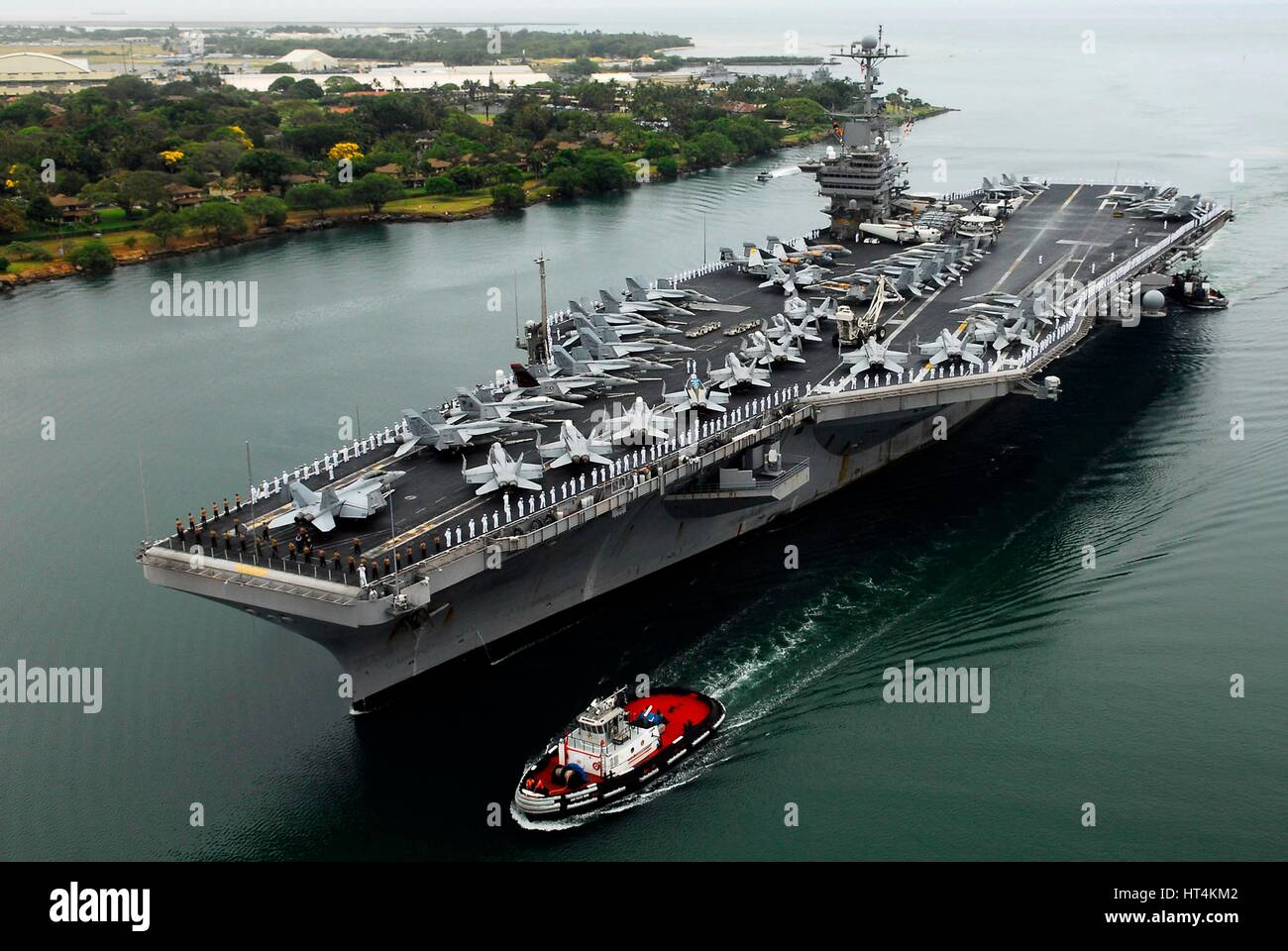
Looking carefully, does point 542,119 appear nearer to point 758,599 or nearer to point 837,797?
point 758,599

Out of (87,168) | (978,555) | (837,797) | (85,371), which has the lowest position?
(837,797)

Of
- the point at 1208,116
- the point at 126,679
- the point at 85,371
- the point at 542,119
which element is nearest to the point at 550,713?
the point at 126,679

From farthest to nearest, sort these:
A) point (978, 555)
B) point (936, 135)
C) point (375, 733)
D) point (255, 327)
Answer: point (936, 135) → point (255, 327) → point (978, 555) → point (375, 733)

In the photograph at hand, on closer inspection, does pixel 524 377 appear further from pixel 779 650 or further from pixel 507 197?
pixel 507 197

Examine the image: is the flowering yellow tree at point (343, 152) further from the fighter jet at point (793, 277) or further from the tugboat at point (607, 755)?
the tugboat at point (607, 755)

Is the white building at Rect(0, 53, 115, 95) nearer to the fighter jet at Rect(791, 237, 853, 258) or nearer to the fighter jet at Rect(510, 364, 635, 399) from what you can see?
the fighter jet at Rect(791, 237, 853, 258)

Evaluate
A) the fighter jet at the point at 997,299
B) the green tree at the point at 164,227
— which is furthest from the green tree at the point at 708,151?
the fighter jet at the point at 997,299
